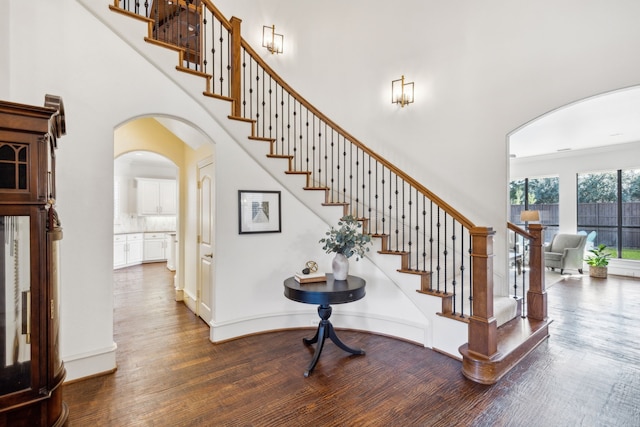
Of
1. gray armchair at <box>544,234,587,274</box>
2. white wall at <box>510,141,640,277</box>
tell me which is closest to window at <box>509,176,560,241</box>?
white wall at <box>510,141,640,277</box>

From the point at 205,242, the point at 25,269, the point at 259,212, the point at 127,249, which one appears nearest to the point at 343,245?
the point at 259,212

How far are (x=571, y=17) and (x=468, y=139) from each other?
4.80ft

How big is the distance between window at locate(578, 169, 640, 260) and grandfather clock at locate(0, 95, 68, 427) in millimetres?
9897

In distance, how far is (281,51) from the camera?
5.22m

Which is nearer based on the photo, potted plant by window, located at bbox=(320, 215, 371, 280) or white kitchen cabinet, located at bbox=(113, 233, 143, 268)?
potted plant by window, located at bbox=(320, 215, 371, 280)

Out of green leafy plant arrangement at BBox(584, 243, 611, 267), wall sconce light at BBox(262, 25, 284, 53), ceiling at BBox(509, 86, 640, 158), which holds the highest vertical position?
wall sconce light at BBox(262, 25, 284, 53)

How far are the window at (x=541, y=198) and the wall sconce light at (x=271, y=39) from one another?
7.08 m

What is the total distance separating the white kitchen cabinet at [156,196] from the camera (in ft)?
28.5

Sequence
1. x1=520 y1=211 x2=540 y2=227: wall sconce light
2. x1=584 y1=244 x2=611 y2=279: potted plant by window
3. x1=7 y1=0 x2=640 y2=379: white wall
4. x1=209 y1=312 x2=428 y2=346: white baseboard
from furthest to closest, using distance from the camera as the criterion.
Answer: x1=584 y1=244 x2=611 y2=279: potted plant by window → x1=520 y1=211 x2=540 y2=227: wall sconce light → x1=209 y1=312 x2=428 y2=346: white baseboard → x1=7 y1=0 x2=640 y2=379: white wall

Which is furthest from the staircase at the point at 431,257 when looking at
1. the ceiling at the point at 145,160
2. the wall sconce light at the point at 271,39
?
the ceiling at the point at 145,160

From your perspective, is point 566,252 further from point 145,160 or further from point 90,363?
point 145,160

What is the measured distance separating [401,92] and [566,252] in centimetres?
594

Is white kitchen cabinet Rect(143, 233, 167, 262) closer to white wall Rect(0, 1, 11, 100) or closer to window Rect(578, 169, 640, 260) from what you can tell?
white wall Rect(0, 1, 11, 100)

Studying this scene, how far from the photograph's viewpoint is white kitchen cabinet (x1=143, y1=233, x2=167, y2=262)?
853 cm
